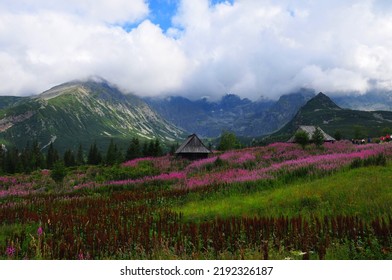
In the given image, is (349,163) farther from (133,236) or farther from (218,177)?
(133,236)

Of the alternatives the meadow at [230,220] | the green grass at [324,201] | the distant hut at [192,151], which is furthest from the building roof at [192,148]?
the green grass at [324,201]

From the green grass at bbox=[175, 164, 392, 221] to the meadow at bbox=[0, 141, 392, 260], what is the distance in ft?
0.12

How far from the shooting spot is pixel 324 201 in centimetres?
1202

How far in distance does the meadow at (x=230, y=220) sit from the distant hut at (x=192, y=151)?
19.7 metres

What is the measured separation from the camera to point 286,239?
7.88m

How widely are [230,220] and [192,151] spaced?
3361 cm

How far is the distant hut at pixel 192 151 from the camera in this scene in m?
44.2

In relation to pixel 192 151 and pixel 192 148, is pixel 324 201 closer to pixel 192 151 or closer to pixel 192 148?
pixel 192 151

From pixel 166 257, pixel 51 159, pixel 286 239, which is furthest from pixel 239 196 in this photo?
pixel 51 159

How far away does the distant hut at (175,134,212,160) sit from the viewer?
44250mm

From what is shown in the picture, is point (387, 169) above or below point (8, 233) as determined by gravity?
above

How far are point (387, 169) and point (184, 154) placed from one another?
3171cm

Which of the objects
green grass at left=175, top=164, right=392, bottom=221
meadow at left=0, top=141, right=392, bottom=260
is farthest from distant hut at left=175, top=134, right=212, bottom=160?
green grass at left=175, top=164, right=392, bottom=221

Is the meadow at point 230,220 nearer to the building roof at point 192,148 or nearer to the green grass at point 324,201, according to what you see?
the green grass at point 324,201
